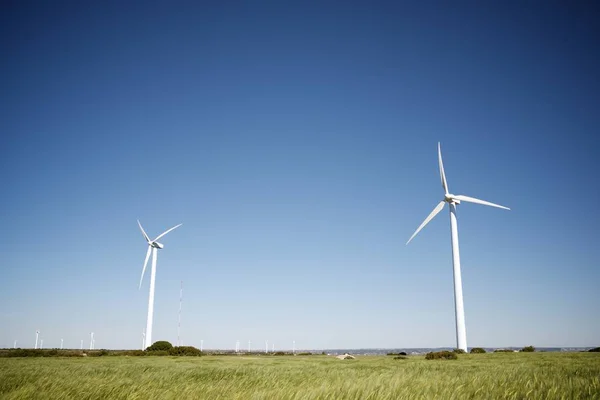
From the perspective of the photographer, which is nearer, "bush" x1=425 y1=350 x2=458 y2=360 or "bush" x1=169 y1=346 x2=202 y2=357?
"bush" x1=425 y1=350 x2=458 y2=360

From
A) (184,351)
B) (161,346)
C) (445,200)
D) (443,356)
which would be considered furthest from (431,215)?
(161,346)

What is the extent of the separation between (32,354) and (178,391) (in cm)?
5796

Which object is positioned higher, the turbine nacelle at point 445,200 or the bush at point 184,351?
the turbine nacelle at point 445,200

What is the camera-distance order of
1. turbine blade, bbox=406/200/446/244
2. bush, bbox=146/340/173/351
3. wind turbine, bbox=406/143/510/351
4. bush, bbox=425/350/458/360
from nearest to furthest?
1. bush, bbox=425/350/458/360
2. wind turbine, bbox=406/143/510/351
3. bush, bbox=146/340/173/351
4. turbine blade, bbox=406/200/446/244

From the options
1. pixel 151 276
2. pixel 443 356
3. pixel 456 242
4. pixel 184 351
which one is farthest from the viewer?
pixel 151 276

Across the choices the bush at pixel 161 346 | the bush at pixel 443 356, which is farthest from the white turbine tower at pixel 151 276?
the bush at pixel 443 356

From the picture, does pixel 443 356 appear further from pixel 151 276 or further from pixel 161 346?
pixel 151 276

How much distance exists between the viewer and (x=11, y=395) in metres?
7.52

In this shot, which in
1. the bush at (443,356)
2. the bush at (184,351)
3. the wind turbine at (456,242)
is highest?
the wind turbine at (456,242)

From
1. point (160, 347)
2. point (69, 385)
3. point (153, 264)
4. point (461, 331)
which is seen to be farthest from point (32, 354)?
point (461, 331)

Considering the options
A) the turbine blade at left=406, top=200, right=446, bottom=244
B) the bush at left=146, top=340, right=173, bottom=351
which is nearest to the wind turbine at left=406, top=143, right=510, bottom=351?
the turbine blade at left=406, top=200, right=446, bottom=244

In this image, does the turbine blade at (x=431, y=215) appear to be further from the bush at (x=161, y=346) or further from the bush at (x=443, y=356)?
the bush at (x=161, y=346)

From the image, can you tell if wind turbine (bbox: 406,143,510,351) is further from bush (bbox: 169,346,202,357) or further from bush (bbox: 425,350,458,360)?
bush (bbox: 169,346,202,357)

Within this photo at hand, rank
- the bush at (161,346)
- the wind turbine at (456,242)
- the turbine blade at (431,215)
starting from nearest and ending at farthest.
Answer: the wind turbine at (456,242), the bush at (161,346), the turbine blade at (431,215)
